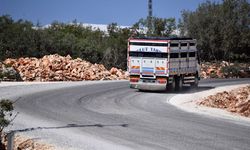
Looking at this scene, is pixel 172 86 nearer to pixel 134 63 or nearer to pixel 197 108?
pixel 134 63

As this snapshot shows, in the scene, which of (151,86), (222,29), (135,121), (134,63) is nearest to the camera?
(135,121)

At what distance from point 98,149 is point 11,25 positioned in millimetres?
38431

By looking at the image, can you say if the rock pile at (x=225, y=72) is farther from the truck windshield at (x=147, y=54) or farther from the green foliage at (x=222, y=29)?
the truck windshield at (x=147, y=54)

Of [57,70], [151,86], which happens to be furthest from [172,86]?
[57,70]

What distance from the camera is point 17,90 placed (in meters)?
28.0

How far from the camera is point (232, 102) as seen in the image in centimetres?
2377

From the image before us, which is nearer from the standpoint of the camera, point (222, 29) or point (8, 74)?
point (8, 74)

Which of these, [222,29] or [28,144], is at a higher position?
[222,29]

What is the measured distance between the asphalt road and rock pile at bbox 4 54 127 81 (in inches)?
378

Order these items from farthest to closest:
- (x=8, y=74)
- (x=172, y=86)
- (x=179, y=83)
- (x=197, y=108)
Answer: (x=8, y=74) → (x=179, y=83) → (x=172, y=86) → (x=197, y=108)

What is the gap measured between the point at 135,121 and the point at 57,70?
21228mm

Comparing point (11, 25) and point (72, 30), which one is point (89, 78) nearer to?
point (11, 25)

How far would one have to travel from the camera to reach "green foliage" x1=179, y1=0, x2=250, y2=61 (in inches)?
2450

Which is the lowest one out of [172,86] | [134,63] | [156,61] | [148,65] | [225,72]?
[172,86]
